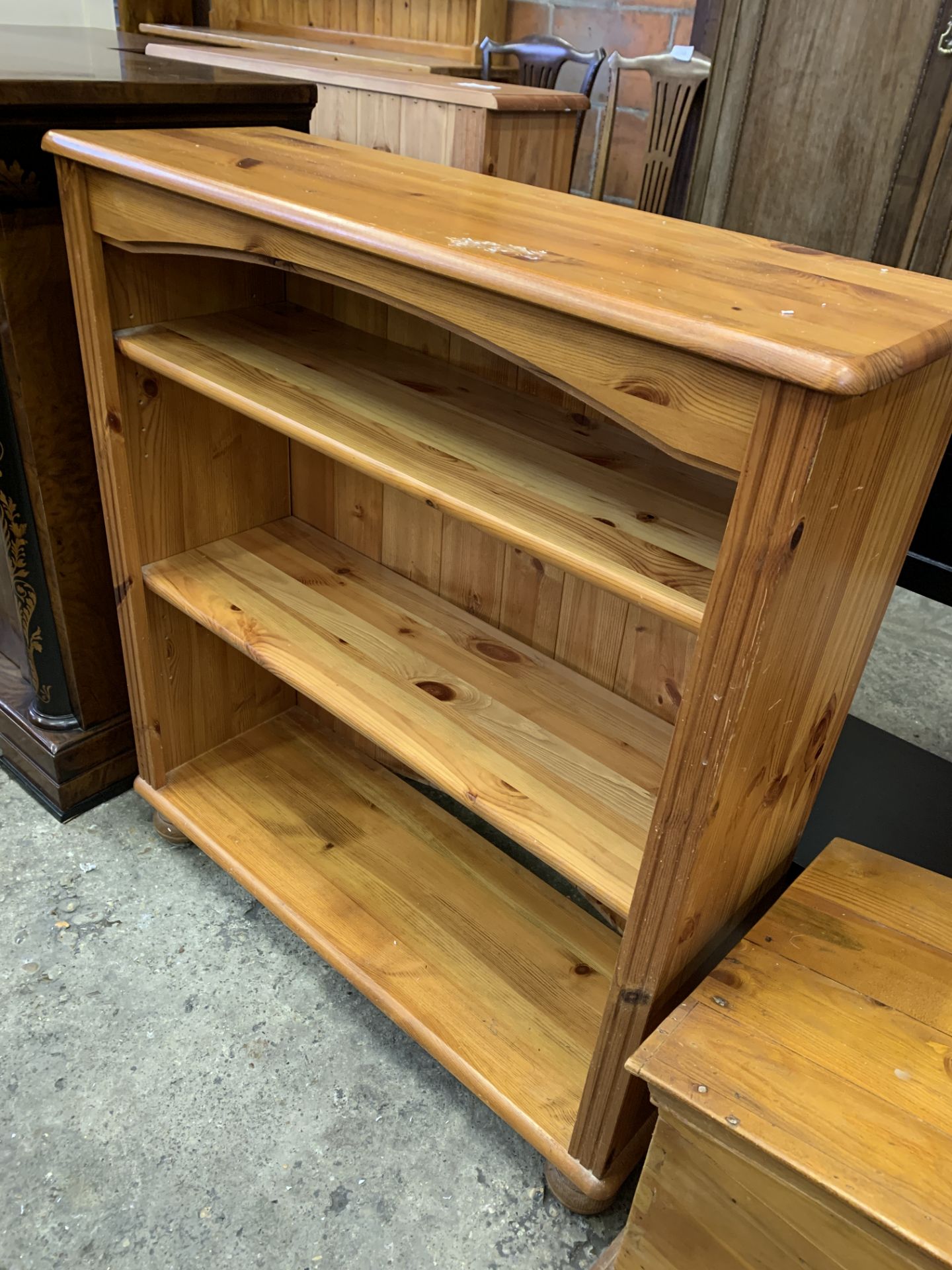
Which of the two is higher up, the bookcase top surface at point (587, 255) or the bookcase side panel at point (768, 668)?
the bookcase top surface at point (587, 255)

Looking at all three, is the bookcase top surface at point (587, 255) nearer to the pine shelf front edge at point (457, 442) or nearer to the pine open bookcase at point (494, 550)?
the pine open bookcase at point (494, 550)

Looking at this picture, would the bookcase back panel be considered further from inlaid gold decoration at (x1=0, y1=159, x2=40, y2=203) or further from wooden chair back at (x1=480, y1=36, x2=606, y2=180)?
wooden chair back at (x1=480, y1=36, x2=606, y2=180)

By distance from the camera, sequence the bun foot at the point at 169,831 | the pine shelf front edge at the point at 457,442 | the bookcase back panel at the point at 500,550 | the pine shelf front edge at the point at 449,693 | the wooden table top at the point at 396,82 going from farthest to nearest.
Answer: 1. the wooden table top at the point at 396,82
2. the bun foot at the point at 169,831
3. the bookcase back panel at the point at 500,550
4. the pine shelf front edge at the point at 449,693
5. the pine shelf front edge at the point at 457,442

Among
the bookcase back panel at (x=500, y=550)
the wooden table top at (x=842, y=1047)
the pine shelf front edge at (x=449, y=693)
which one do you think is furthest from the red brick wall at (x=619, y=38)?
the wooden table top at (x=842, y=1047)

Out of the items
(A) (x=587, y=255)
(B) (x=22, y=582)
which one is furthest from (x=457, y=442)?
(B) (x=22, y=582)

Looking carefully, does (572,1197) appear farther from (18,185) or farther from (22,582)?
(18,185)

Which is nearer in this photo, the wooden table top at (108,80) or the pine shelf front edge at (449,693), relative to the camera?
the pine shelf front edge at (449,693)

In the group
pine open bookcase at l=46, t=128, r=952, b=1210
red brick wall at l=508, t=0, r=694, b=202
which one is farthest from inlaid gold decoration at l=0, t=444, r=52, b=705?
red brick wall at l=508, t=0, r=694, b=202

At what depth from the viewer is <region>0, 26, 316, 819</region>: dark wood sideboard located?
1226 mm

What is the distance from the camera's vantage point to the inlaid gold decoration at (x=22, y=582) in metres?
1.43

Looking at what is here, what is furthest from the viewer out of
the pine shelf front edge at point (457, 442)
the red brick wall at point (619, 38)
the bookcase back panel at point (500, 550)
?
the red brick wall at point (619, 38)

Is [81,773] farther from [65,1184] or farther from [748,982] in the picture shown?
[748,982]

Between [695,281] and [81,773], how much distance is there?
1327mm

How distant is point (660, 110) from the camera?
9.73 feet
